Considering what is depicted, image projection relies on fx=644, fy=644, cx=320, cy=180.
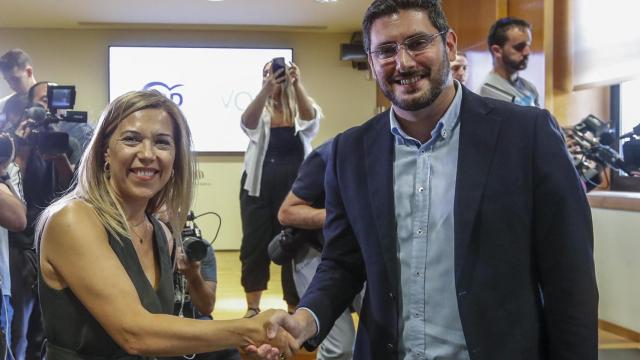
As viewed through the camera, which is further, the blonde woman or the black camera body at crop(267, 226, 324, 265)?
the black camera body at crop(267, 226, 324, 265)

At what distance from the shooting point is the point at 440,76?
1.33 m

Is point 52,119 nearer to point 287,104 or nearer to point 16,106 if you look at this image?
point 16,106

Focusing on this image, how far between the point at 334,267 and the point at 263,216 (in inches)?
89.0

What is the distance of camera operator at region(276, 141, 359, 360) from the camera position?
7.69ft

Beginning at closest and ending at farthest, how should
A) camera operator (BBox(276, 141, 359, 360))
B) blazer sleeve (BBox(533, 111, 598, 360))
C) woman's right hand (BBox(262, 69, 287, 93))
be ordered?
blazer sleeve (BBox(533, 111, 598, 360)) < camera operator (BBox(276, 141, 359, 360)) < woman's right hand (BBox(262, 69, 287, 93))

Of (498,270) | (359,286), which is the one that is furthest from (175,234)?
(498,270)

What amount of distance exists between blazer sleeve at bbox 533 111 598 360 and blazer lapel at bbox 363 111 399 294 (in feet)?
0.93

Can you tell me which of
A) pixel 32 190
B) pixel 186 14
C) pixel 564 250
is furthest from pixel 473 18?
pixel 564 250

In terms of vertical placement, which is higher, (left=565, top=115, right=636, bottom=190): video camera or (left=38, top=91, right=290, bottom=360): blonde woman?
(left=565, top=115, right=636, bottom=190): video camera

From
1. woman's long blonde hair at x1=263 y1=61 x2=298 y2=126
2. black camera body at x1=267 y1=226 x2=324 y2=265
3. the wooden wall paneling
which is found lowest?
black camera body at x1=267 y1=226 x2=324 y2=265

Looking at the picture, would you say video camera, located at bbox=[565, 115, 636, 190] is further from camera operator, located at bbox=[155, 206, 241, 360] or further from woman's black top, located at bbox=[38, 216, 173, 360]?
woman's black top, located at bbox=[38, 216, 173, 360]

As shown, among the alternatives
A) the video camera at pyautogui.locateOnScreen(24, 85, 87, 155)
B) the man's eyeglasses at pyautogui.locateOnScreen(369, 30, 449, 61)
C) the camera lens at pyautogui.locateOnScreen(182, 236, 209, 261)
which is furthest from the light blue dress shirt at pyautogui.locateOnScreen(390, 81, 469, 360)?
the video camera at pyautogui.locateOnScreen(24, 85, 87, 155)

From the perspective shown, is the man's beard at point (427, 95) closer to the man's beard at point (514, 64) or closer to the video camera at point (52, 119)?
the video camera at point (52, 119)

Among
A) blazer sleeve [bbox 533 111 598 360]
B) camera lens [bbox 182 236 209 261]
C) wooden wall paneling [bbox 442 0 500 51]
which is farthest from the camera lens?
wooden wall paneling [bbox 442 0 500 51]
